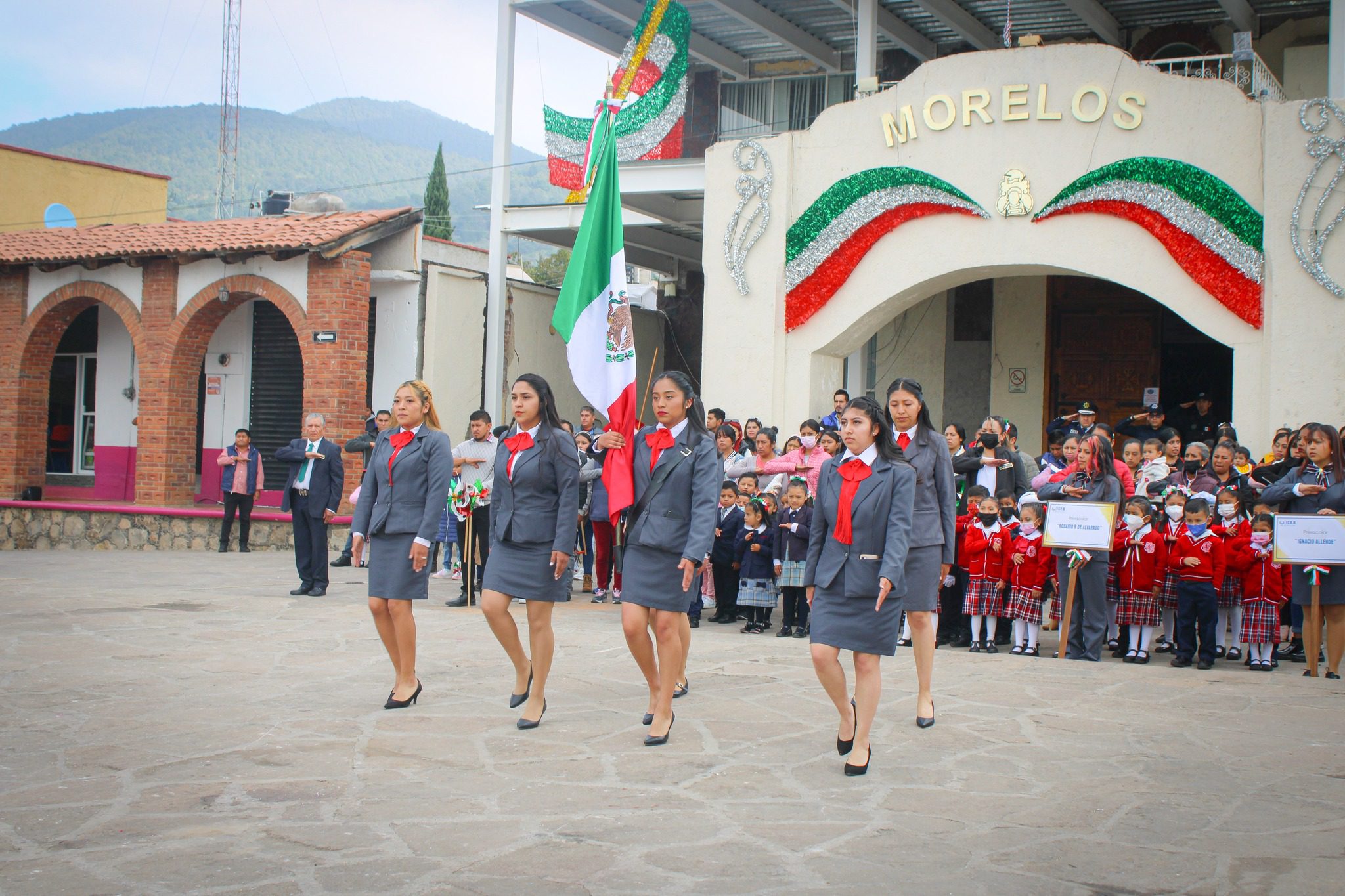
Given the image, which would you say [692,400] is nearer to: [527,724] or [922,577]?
[922,577]

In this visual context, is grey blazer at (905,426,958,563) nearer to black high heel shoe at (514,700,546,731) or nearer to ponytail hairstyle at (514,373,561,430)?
ponytail hairstyle at (514,373,561,430)

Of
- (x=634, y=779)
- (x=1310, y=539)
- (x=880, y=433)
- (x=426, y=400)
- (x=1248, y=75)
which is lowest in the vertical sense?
(x=634, y=779)

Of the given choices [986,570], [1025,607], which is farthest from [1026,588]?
[986,570]

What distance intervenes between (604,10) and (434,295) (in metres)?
5.42

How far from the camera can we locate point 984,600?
10289 millimetres

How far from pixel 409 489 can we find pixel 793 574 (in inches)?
175

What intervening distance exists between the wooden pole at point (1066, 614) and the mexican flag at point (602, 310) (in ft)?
13.8

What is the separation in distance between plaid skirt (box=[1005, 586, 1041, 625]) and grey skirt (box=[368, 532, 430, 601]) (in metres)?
5.13

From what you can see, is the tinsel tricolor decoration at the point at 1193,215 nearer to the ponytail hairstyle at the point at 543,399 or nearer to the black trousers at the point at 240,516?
the ponytail hairstyle at the point at 543,399

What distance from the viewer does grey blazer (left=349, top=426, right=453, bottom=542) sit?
7.32 m

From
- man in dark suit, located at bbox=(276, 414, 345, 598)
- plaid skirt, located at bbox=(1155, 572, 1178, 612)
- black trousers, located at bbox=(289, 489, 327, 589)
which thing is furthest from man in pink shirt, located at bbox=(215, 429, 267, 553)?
plaid skirt, located at bbox=(1155, 572, 1178, 612)

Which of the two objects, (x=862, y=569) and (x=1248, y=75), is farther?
(x=1248, y=75)

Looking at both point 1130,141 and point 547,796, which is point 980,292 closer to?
point 1130,141

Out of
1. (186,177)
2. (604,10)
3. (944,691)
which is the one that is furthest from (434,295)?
(186,177)
